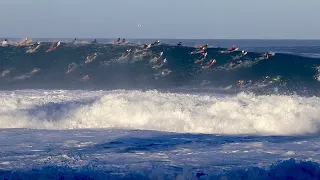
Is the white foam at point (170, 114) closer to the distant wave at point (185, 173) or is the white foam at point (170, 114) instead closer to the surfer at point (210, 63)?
the distant wave at point (185, 173)

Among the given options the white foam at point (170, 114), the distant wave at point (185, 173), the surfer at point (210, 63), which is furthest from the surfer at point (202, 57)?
the distant wave at point (185, 173)

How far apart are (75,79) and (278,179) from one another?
75.5ft

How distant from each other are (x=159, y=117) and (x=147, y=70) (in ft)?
45.4

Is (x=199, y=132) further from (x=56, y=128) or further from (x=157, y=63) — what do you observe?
(x=157, y=63)

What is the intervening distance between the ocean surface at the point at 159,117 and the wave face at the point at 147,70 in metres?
0.05

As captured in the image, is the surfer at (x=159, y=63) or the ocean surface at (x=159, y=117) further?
the surfer at (x=159, y=63)

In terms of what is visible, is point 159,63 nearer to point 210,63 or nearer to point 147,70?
point 147,70

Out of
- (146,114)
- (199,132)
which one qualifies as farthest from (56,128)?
(199,132)

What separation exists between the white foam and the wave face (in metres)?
8.46

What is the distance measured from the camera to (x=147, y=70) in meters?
32.7

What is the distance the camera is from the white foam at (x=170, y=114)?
17844mm

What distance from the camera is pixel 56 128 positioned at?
1814 centimetres

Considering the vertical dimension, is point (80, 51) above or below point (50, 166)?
above

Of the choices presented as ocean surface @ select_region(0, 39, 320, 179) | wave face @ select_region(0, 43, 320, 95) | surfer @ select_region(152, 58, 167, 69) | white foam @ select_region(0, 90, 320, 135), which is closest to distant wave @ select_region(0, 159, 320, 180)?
ocean surface @ select_region(0, 39, 320, 179)
